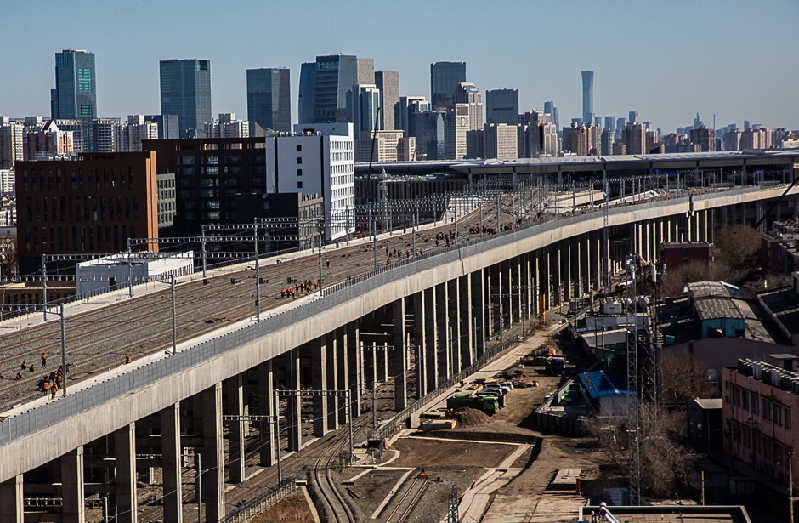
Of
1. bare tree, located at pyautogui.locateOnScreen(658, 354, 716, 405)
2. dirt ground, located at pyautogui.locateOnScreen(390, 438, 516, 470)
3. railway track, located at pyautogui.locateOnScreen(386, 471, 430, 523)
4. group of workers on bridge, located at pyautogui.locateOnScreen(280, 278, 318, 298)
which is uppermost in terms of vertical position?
group of workers on bridge, located at pyautogui.locateOnScreen(280, 278, 318, 298)

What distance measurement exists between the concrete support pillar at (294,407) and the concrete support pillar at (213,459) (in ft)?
44.2

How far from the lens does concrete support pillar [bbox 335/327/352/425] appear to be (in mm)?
80875

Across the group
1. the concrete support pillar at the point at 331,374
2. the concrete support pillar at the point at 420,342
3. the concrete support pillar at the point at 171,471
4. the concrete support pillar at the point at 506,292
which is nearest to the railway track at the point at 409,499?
the concrete support pillar at the point at 171,471

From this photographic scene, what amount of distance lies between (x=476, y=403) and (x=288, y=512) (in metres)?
28.3

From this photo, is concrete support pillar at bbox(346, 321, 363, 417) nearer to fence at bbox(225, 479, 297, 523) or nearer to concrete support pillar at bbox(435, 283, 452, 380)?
concrete support pillar at bbox(435, 283, 452, 380)

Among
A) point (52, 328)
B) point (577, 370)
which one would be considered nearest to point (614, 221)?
point (577, 370)

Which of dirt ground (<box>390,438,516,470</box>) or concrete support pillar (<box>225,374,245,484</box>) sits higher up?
concrete support pillar (<box>225,374,245,484</box>)

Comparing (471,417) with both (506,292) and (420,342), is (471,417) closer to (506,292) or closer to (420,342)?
(420,342)

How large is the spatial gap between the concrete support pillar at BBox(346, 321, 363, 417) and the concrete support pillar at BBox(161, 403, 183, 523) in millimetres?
30942

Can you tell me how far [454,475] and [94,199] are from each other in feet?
363

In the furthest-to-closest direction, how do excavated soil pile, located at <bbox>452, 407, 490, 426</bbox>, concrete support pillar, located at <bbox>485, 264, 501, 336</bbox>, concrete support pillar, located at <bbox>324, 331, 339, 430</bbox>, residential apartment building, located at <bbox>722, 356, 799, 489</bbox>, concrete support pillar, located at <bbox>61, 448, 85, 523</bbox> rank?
concrete support pillar, located at <bbox>485, 264, 501, 336</bbox> < concrete support pillar, located at <bbox>324, 331, 339, 430</bbox> < excavated soil pile, located at <bbox>452, 407, 490, 426</bbox> < residential apartment building, located at <bbox>722, 356, 799, 489</bbox> < concrete support pillar, located at <bbox>61, 448, 85, 523</bbox>

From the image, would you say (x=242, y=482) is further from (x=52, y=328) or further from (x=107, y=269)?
(x=107, y=269)

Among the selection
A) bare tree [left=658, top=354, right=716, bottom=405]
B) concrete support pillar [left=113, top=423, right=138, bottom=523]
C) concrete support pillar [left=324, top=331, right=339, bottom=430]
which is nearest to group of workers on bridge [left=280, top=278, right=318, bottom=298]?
concrete support pillar [left=324, top=331, right=339, bottom=430]

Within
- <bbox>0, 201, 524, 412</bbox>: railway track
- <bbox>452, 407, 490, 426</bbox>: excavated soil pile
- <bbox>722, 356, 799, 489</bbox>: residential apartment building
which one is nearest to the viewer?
<bbox>0, 201, 524, 412</bbox>: railway track
